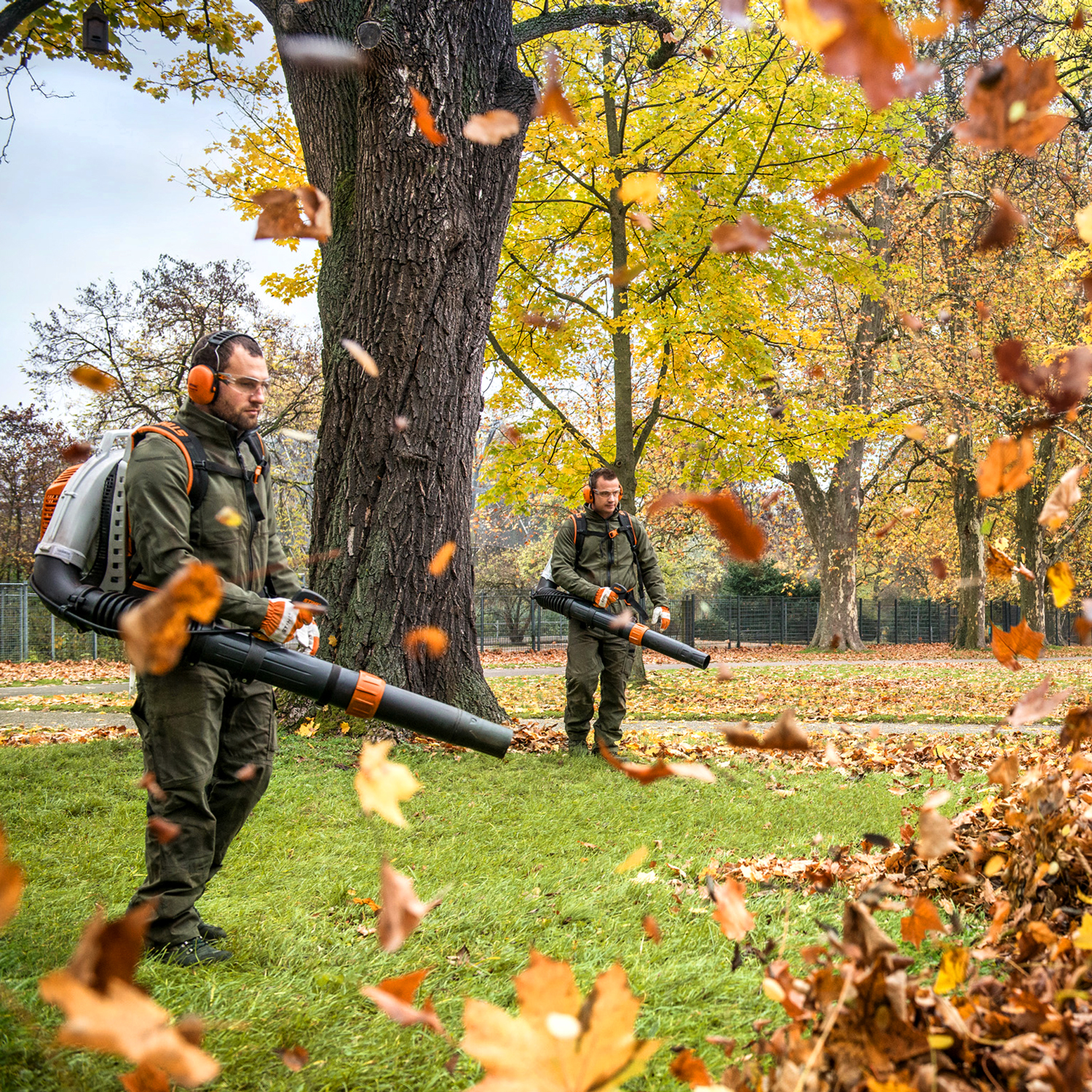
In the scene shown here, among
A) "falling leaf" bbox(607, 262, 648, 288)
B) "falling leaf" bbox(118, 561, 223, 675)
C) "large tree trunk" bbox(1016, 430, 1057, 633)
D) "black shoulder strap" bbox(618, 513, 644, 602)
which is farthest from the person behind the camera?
"large tree trunk" bbox(1016, 430, 1057, 633)

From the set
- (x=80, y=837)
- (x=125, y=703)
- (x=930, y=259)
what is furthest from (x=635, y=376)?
(x=80, y=837)

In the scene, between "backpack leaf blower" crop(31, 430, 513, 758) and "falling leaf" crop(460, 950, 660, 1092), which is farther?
"backpack leaf blower" crop(31, 430, 513, 758)

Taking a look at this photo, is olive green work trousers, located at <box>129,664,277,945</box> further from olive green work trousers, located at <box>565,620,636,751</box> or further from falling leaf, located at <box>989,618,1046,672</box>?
olive green work trousers, located at <box>565,620,636,751</box>

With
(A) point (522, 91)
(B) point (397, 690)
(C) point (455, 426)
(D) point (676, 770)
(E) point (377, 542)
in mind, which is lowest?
(D) point (676, 770)

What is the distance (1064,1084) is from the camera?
1.45 m

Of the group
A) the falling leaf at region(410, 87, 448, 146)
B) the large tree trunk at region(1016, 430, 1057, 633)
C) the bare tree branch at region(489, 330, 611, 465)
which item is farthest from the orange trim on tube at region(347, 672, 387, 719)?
the large tree trunk at region(1016, 430, 1057, 633)

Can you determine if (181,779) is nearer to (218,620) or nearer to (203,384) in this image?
(218,620)

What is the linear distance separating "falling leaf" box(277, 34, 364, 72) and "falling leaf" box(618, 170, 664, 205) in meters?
2.16

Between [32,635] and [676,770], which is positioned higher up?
[676,770]

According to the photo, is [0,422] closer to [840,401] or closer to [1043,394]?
[840,401]

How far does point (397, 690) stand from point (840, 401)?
2099 centimetres

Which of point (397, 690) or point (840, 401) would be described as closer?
point (397, 690)

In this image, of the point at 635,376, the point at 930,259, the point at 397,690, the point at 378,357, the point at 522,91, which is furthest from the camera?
the point at 635,376

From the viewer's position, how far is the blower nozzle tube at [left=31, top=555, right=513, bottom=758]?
247 cm
